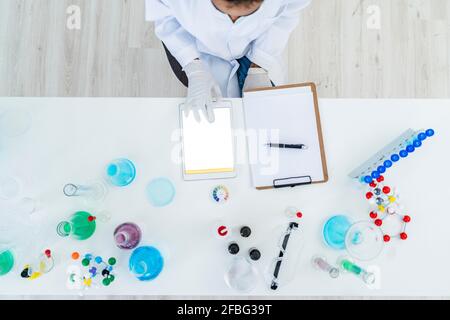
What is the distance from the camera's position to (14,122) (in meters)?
1.02

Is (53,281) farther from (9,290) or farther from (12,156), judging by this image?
(12,156)

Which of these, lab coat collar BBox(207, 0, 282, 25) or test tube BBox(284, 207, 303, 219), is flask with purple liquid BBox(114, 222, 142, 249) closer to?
test tube BBox(284, 207, 303, 219)

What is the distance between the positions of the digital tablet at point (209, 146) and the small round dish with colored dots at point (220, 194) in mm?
33

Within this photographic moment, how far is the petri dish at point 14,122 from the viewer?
102 cm

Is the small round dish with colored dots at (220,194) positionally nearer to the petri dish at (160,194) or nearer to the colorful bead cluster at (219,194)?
the colorful bead cluster at (219,194)

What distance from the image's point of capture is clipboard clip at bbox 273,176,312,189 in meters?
1.01

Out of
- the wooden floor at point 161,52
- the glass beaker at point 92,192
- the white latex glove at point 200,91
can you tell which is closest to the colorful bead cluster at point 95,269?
the glass beaker at point 92,192

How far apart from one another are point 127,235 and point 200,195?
217 mm

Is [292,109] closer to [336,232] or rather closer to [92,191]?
[336,232]

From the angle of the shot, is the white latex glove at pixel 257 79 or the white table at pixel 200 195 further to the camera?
the white latex glove at pixel 257 79

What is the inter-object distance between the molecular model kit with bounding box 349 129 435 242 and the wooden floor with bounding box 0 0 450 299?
77cm

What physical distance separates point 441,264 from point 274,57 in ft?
2.52
